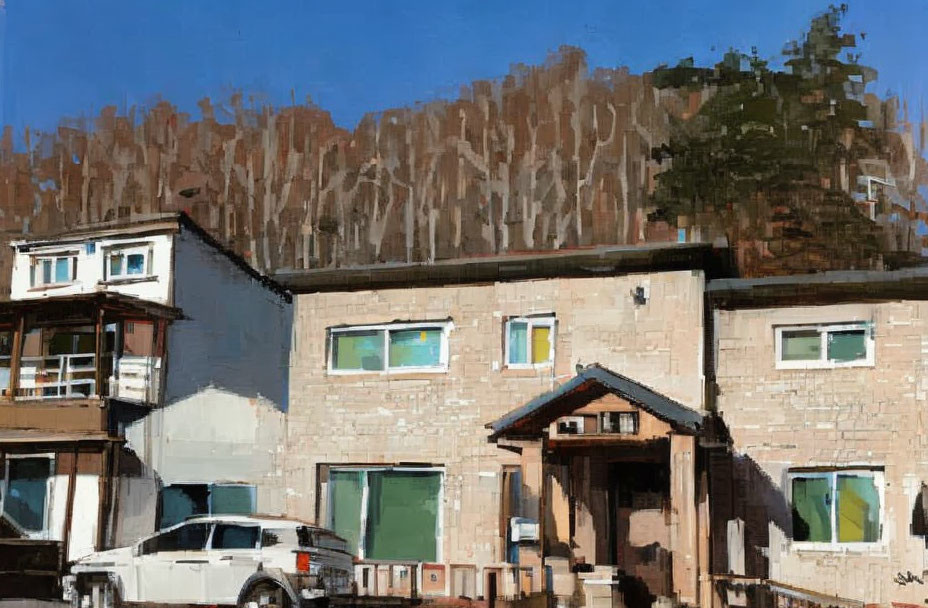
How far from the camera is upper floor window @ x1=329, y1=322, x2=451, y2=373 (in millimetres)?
15328

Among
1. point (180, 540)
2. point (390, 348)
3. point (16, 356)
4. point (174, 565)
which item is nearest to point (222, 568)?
point (174, 565)

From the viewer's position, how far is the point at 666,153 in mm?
16172

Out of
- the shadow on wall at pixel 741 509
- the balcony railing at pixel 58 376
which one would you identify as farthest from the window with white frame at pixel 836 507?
the balcony railing at pixel 58 376

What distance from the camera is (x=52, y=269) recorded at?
17953 millimetres

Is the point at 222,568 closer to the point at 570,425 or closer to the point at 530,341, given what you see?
the point at 570,425

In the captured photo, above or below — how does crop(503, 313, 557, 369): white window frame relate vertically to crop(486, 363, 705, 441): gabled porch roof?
above

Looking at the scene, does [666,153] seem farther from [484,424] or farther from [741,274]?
[484,424]

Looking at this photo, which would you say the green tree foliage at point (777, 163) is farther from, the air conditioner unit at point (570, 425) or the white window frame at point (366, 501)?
the white window frame at point (366, 501)

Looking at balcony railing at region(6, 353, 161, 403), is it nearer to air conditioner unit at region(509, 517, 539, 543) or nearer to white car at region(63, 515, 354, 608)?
white car at region(63, 515, 354, 608)

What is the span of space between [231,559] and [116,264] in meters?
6.70

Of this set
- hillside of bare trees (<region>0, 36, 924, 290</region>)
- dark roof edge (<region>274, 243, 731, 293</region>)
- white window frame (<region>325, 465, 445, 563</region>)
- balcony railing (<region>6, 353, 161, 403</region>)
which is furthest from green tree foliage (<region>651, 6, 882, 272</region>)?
balcony railing (<region>6, 353, 161, 403</region>)

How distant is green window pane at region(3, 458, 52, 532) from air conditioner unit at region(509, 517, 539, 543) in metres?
5.92

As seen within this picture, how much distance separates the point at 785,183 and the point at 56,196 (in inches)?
363

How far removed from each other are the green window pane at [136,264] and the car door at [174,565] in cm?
546
